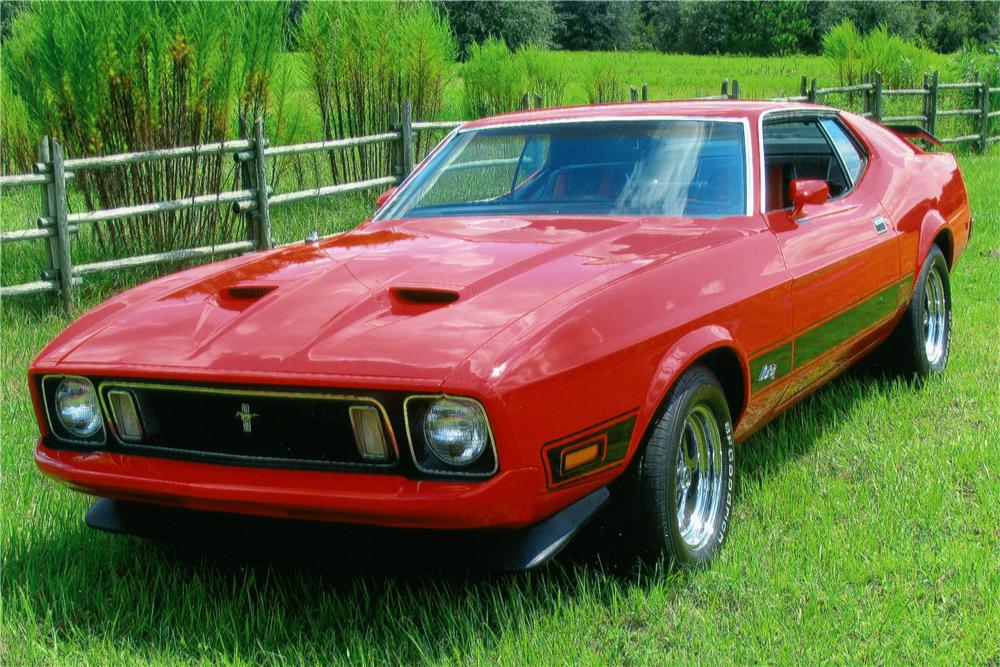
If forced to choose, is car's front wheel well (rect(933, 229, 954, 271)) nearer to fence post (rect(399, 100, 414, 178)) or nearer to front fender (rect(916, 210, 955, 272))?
front fender (rect(916, 210, 955, 272))

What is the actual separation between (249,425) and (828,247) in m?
2.39

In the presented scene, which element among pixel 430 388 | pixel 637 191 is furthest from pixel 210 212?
pixel 430 388

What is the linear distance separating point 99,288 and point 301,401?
6103 millimetres

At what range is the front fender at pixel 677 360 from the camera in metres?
3.12

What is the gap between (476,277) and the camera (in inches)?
129

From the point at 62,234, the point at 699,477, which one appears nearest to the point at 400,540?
the point at 699,477

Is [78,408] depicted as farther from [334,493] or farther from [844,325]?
[844,325]

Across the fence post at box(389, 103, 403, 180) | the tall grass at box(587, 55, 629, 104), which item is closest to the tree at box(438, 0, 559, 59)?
the tall grass at box(587, 55, 629, 104)

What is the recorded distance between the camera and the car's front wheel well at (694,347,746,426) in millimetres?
3596

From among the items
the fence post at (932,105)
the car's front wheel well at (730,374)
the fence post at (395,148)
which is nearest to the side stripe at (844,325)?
the car's front wheel well at (730,374)

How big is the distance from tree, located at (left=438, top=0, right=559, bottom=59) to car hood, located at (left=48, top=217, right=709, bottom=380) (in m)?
34.8

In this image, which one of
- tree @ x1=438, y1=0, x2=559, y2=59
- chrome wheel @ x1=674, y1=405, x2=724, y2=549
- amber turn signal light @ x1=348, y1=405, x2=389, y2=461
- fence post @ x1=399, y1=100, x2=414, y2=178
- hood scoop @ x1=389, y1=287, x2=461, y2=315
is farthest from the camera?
tree @ x1=438, y1=0, x2=559, y2=59

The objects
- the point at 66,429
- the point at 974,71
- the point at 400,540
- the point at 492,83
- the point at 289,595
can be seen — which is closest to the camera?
the point at 400,540

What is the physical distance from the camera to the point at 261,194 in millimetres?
9703
